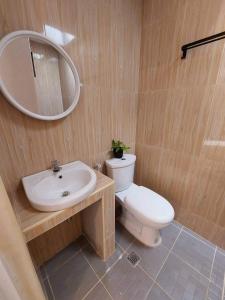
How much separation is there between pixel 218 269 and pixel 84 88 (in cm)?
187

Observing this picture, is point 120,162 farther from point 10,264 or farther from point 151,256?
point 10,264

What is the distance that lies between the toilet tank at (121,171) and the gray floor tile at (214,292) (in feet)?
3.18

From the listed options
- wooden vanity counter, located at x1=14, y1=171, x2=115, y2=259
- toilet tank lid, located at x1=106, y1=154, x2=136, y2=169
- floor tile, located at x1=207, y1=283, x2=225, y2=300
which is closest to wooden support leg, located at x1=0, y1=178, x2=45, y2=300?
wooden vanity counter, located at x1=14, y1=171, x2=115, y2=259

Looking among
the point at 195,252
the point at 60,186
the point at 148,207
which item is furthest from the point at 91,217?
the point at 195,252

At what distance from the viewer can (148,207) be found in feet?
3.96

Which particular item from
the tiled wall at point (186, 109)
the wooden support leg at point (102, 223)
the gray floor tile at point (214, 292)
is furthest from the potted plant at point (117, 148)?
the gray floor tile at point (214, 292)

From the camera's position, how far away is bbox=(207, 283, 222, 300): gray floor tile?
A: 98 cm

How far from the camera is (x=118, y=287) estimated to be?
1049 mm

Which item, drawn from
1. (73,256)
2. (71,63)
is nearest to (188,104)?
(71,63)

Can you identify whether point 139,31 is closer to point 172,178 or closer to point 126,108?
point 126,108

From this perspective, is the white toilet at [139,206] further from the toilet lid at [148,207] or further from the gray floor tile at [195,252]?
the gray floor tile at [195,252]

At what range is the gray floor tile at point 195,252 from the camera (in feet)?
3.83

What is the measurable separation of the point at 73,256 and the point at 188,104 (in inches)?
67.8

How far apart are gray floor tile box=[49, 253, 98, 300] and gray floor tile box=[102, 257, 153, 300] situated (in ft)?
0.43
